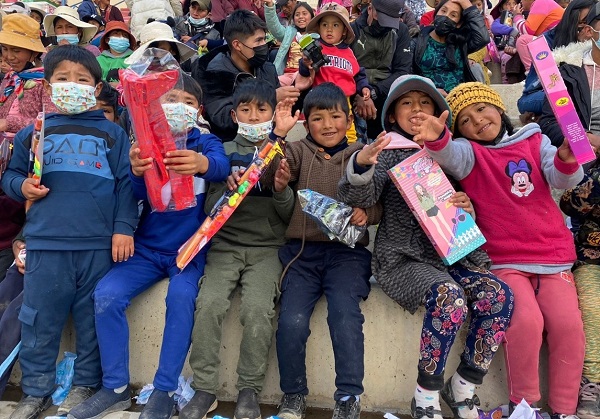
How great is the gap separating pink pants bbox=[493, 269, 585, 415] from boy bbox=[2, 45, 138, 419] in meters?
2.18

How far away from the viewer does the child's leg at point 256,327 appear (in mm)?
2865

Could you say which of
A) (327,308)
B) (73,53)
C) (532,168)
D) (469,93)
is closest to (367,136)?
(469,93)

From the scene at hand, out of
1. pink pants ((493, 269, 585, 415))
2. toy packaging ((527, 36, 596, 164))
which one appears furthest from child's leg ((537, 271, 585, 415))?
toy packaging ((527, 36, 596, 164))

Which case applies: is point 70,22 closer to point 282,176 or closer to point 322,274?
point 282,176

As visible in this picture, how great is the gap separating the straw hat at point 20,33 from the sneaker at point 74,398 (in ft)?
9.40

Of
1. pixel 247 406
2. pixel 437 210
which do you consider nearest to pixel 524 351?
pixel 437 210

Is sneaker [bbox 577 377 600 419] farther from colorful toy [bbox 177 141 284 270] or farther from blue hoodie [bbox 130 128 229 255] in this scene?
blue hoodie [bbox 130 128 229 255]

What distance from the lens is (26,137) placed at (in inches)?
127

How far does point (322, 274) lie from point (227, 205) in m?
0.68

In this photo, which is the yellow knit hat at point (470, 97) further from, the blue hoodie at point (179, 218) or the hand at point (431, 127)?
the blue hoodie at point (179, 218)

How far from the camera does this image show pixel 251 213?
133 inches

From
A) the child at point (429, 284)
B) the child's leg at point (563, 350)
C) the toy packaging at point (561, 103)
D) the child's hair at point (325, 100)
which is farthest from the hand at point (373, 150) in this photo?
the child's leg at point (563, 350)

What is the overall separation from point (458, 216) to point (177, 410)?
1.88 meters

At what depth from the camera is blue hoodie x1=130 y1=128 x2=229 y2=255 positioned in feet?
10.5
